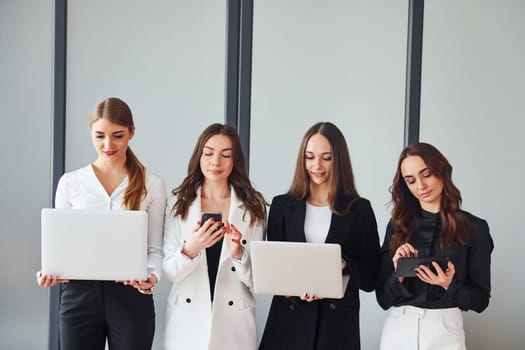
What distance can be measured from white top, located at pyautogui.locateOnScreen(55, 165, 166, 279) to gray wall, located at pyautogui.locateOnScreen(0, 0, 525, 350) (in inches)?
38.7

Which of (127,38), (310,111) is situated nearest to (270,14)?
(310,111)

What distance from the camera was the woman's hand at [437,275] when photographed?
8.29 feet

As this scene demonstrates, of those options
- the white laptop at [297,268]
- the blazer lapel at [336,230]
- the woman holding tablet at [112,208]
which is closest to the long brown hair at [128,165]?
Result: the woman holding tablet at [112,208]

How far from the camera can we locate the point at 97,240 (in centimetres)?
251

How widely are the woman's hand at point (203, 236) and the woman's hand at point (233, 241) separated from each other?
0.03m

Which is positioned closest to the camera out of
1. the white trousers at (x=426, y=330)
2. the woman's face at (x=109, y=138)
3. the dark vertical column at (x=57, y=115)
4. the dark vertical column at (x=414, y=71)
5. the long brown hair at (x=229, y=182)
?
the white trousers at (x=426, y=330)

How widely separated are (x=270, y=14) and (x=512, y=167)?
71.5 inches

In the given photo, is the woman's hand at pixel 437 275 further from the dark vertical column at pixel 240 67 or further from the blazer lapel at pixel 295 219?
the dark vertical column at pixel 240 67

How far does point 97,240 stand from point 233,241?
558mm

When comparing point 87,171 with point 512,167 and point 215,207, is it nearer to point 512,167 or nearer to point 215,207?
point 215,207

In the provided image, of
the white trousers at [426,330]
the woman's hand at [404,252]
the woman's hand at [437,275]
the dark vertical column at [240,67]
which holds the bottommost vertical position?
the white trousers at [426,330]

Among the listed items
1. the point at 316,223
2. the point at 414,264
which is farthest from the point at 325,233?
the point at 414,264

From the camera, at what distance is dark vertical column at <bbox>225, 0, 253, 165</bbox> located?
3.78 meters

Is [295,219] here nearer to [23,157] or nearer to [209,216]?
[209,216]
